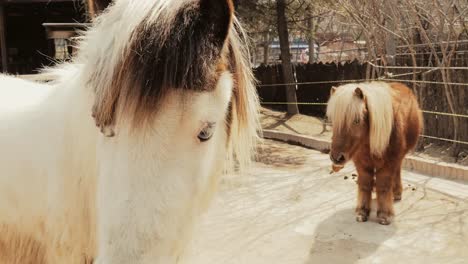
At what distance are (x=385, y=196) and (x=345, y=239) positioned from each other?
2.29ft

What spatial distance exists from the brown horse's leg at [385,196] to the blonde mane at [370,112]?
0.78 feet

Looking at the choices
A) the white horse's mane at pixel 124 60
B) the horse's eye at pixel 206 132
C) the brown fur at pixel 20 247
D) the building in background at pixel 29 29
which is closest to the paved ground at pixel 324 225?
the brown fur at pixel 20 247

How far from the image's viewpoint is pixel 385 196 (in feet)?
15.1

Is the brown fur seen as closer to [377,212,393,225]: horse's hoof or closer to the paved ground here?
the paved ground

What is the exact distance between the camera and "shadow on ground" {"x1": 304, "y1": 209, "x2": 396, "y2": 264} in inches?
154

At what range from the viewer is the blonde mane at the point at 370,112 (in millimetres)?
4449

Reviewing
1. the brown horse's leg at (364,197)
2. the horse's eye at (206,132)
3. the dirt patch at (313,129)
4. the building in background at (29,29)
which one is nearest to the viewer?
the horse's eye at (206,132)

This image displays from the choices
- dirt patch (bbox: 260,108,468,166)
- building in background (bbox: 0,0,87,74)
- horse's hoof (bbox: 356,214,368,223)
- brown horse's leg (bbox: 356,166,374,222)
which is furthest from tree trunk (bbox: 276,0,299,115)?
horse's hoof (bbox: 356,214,368,223)

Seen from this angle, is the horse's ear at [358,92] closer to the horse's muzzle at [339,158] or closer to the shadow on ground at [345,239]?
the horse's muzzle at [339,158]

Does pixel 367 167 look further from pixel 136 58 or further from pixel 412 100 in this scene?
pixel 136 58

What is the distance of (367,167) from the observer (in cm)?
474

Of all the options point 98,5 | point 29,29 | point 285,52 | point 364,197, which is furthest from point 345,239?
point 29,29

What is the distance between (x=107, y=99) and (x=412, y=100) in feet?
15.3

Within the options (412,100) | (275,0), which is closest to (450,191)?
(412,100)
